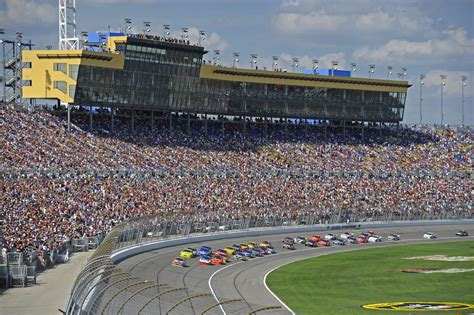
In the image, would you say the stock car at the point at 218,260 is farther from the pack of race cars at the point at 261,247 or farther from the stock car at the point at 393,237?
the stock car at the point at 393,237

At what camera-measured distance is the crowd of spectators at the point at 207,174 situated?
262ft

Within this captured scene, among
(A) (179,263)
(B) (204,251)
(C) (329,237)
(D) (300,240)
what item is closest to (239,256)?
(B) (204,251)

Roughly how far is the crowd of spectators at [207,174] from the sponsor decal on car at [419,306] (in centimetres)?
2407

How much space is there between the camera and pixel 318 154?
12838cm

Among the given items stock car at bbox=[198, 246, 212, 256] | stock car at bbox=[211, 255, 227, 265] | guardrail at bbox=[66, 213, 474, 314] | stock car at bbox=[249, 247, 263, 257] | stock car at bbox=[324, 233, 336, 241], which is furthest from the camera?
stock car at bbox=[324, 233, 336, 241]

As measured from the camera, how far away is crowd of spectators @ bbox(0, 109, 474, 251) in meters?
79.8

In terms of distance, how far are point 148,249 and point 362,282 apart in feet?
59.8

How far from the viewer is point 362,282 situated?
7006 centimetres

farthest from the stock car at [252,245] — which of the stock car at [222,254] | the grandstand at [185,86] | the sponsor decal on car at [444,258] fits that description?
the grandstand at [185,86]

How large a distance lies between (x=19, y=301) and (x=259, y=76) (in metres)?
85.3

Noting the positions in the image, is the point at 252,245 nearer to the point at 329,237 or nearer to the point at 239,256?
the point at 239,256

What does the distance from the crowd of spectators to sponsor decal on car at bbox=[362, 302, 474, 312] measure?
24072mm

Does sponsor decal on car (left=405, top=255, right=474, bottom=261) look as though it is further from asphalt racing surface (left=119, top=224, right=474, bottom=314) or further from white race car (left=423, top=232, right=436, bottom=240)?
white race car (left=423, top=232, right=436, bottom=240)

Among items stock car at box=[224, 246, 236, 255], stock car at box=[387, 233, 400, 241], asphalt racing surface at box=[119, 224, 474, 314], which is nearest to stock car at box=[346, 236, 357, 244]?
asphalt racing surface at box=[119, 224, 474, 314]
